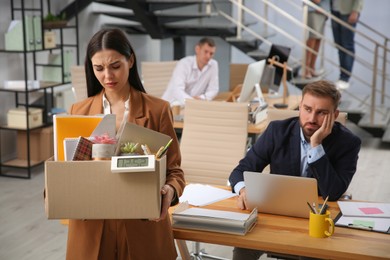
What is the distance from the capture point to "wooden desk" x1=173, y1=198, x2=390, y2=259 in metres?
2.23

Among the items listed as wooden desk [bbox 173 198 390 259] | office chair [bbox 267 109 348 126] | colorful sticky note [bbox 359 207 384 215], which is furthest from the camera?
office chair [bbox 267 109 348 126]

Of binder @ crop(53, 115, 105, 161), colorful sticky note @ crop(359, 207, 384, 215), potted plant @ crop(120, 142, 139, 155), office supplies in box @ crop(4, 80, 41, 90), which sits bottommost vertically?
colorful sticky note @ crop(359, 207, 384, 215)

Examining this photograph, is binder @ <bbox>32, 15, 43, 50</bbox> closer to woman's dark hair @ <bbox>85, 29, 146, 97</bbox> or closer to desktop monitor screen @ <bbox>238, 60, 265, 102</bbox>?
desktop monitor screen @ <bbox>238, 60, 265, 102</bbox>

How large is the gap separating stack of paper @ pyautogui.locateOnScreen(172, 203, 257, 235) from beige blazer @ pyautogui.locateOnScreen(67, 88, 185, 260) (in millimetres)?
250

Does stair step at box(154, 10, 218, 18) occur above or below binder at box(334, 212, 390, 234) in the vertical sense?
above

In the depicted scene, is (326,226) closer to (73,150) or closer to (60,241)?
(73,150)

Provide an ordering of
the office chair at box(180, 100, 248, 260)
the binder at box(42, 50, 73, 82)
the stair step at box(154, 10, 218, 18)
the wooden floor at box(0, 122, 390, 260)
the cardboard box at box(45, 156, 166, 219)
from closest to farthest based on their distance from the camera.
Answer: the cardboard box at box(45, 156, 166, 219) → the office chair at box(180, 100, 248, 260) → the wooden floor at box(0, 122, 390, 260) → the binder at box(42, 50, 73, 82) → the stair step at box(154, 10, 218, 18)

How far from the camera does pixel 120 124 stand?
2133mm

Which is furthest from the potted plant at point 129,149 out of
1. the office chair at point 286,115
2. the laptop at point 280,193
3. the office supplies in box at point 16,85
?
the office supplies in box at point 16,85

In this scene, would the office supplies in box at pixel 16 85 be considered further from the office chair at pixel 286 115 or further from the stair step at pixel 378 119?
the stair step at pixel 378 119

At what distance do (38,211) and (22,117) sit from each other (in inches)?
50.5

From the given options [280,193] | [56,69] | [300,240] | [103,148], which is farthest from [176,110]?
[103,148]

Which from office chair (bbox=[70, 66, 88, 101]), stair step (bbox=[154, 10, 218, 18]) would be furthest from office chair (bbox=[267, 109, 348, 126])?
stair step (bbox=[154, 10, 218, 18])

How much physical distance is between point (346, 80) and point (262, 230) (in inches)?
230
